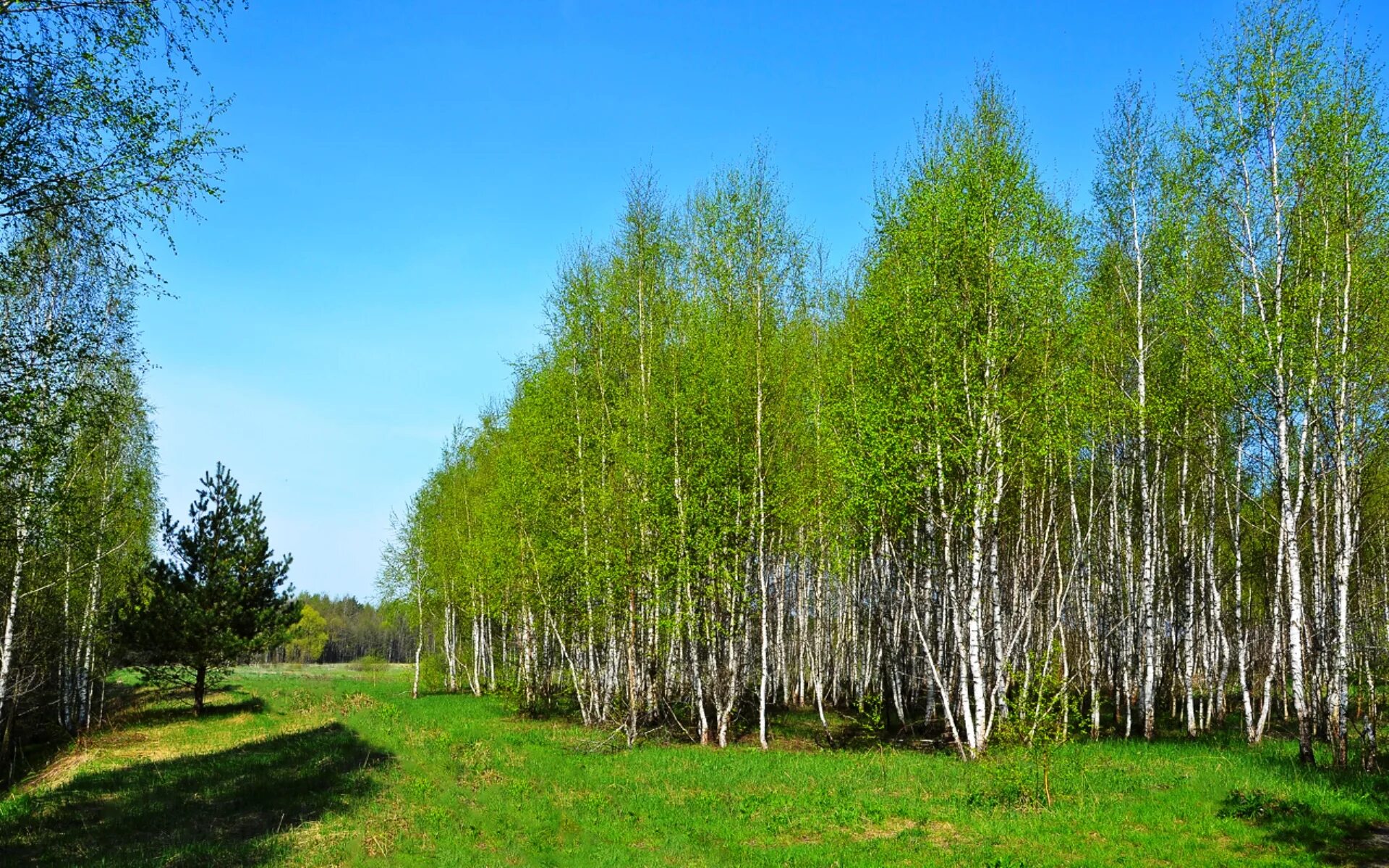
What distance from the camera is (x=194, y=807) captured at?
14930 millimetres

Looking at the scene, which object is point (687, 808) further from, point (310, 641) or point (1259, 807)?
point (310, 641)

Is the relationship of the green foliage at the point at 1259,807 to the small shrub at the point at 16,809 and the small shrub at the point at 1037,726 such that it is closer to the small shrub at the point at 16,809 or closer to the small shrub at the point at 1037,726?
the small shrub at the point at 1037,726

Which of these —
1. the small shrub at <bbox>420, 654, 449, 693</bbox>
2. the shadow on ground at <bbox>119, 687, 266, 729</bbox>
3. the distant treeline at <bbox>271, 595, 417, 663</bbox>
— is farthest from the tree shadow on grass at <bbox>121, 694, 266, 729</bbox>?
the distant treeline at <bbox>271, 595, 417, 663</bbox>

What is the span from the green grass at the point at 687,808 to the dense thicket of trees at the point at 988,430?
2203 millimetres

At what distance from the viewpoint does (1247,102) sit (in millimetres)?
16844

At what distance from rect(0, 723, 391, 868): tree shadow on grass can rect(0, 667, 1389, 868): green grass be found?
6 centimetres

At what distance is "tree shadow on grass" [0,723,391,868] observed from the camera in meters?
12.1

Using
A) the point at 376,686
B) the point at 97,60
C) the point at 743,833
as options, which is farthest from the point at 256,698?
the point at 97,60

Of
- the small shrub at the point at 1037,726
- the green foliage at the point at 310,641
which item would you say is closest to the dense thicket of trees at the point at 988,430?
the small shrub at the point at 1037,726

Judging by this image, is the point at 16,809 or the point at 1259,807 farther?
the point at 16,809

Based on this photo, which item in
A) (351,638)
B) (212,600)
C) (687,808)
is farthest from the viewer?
(351,638)

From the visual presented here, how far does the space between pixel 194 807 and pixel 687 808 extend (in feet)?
30.2

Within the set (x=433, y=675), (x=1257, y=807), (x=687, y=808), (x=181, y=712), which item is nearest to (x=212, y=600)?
(x=181, y=712)

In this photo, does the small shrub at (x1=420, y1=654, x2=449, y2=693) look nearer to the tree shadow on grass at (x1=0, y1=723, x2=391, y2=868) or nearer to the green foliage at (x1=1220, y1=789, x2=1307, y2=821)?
the tree shadow on grass at (x1=0, y1=723, x2=391, y2=868)
